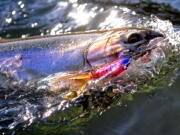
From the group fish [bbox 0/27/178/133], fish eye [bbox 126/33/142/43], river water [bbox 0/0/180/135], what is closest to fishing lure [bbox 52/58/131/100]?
fish [bbox 0/27/178/133]

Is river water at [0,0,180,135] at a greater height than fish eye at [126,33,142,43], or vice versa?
fish eye at [126,33,142,43]

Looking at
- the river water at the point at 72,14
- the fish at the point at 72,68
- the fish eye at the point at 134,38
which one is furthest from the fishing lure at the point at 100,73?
the river water at the point at 72,14

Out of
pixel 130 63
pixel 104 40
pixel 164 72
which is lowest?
pixel 164 72

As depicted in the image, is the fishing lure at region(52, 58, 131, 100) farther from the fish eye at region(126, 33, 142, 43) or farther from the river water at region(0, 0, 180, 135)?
the river water at region(0, 0, 180, 135)

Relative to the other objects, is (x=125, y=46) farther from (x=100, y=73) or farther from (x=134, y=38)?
(x=100, y=73)

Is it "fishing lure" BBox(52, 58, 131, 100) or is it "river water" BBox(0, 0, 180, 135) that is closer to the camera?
"fishing lure" BBox(52, 58, 131, 100)

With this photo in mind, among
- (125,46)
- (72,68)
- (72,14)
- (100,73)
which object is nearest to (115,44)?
(125,46)

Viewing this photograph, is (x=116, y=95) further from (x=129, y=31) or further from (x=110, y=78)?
(x=129, y=31)

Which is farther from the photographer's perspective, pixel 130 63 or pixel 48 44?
pixel 48 44

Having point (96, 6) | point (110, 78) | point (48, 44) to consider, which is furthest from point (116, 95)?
point (96, 6)
